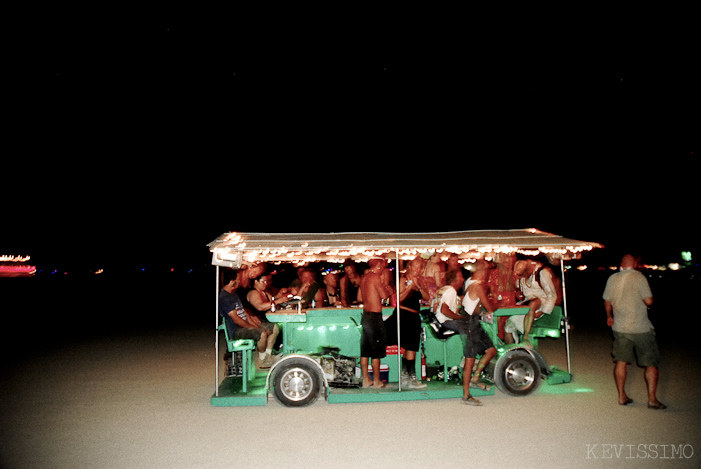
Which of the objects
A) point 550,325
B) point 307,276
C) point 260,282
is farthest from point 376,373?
point 307,276

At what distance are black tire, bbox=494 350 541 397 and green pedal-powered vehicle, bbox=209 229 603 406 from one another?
14mm

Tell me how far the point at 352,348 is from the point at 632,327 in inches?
156

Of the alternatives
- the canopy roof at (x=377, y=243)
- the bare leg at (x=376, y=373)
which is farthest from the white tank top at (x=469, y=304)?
the bare leg at (x=376, y=373)

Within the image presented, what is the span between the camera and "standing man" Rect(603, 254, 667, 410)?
21.7 feet

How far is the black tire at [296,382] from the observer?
714cm

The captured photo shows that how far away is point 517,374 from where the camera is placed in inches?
298

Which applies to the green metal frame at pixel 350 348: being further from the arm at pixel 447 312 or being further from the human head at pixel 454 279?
the human head at pixel 454 279

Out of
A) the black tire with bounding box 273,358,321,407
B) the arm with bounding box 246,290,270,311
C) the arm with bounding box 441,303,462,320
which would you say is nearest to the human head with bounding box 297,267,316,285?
→ the arm with bounding box 246,290,270,311

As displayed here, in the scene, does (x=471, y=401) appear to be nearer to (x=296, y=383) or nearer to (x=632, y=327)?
(x=632, y=327)

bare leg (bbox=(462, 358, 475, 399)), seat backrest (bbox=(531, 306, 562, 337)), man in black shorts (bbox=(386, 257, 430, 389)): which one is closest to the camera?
bare leg (bbox=(462, 358, 475, 399))

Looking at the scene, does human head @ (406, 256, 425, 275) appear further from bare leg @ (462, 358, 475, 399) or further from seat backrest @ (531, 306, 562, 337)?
bare leg @ (462, 358, 475, 399)

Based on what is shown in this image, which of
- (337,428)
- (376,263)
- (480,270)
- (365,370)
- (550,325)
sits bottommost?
(337,428)

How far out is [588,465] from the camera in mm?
4898

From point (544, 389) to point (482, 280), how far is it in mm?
1970
